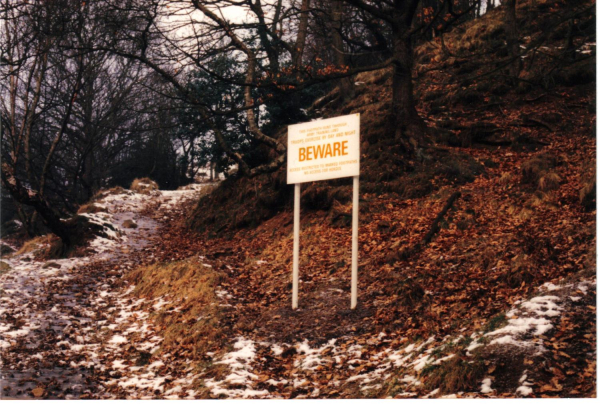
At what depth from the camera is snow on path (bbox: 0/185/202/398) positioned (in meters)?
7.73

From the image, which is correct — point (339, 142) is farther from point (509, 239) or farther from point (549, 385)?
point (549, 385)

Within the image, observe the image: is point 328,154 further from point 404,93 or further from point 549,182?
point 404,93

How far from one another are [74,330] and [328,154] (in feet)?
17.6

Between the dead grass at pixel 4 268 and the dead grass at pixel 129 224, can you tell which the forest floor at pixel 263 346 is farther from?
the dead grass at pixel 129 224

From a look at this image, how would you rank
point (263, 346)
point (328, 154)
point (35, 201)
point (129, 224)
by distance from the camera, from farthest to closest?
point (129, 224), point (35, 201), point (328, 154), point (263, 346)

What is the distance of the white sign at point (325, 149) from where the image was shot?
8.70 meters

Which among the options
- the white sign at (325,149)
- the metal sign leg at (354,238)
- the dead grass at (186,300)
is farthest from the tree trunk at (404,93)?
the dead grass at (186,300)

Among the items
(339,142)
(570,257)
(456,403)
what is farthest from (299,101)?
(456,403)

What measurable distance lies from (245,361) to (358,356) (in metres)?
1.59

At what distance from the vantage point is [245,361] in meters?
7.92

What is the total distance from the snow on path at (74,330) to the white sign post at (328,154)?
9.47ft

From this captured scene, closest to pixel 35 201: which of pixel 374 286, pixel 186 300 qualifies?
pixel 186 300

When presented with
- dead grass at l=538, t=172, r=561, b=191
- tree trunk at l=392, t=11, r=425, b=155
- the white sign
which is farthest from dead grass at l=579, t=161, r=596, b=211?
the white sign

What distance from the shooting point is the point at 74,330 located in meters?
9.86
